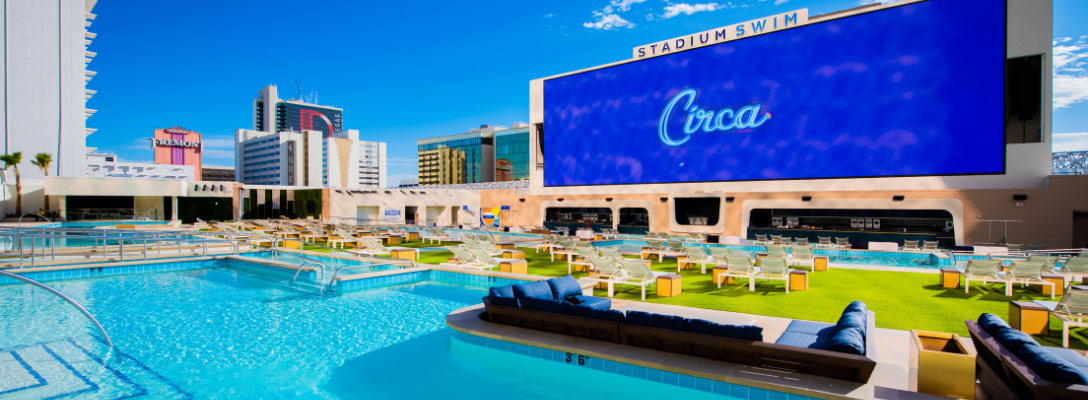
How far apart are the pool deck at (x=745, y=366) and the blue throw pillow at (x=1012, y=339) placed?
2.22 feet

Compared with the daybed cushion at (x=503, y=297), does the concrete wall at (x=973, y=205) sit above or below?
above

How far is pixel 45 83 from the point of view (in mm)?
44188

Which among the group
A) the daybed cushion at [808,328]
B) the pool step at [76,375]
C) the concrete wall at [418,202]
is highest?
the concrete wall at [418,202]

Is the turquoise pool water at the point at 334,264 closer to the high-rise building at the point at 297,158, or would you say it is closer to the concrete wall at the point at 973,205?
the concrete wall at the point at 973,205

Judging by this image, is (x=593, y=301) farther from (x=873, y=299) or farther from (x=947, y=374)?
(x=873, y=299)

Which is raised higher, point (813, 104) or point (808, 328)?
point (813, 104)

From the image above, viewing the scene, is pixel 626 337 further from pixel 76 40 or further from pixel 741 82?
pixel 76 40

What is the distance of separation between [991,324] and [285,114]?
169 metres

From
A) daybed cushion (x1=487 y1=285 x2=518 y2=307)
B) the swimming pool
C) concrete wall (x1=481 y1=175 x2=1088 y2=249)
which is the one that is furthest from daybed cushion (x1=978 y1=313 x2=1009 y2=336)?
concrete wall (x1=481 y1=175 x2=1088 y2=249)

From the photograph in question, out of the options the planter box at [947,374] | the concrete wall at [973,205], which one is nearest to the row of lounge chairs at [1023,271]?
the planter box at [947,374]

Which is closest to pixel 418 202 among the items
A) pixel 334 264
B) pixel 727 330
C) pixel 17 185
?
pixel 334 264

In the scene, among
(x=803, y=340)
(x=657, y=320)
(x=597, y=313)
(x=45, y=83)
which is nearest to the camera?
(x=803, y=340)

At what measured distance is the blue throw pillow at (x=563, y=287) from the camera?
24.0 feet

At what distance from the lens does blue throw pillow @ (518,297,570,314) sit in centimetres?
594
